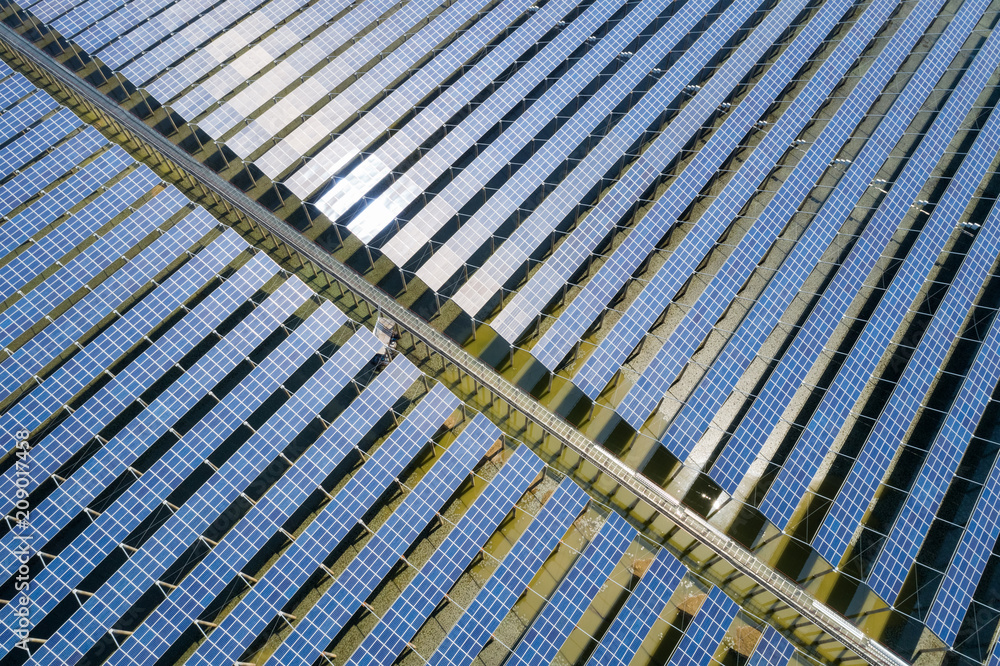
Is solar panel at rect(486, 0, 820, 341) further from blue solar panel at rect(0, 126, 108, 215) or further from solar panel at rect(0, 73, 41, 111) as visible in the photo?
solar panel at rect(0, 73, 41, 111)

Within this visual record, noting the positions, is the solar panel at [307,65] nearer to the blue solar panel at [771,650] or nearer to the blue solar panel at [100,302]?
the blue solar panel at [100,302]

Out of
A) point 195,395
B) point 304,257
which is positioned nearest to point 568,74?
point 304,257

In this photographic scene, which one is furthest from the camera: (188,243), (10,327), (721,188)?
(721,188)

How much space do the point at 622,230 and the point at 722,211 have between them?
8.52m

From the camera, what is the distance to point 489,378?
150 feet

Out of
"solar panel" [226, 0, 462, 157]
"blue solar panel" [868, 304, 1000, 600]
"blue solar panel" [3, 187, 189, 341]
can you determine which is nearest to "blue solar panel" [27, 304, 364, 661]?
"blue solar panel" [3, 187, 189, 341]

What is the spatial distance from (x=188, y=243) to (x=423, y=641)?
34.5 m

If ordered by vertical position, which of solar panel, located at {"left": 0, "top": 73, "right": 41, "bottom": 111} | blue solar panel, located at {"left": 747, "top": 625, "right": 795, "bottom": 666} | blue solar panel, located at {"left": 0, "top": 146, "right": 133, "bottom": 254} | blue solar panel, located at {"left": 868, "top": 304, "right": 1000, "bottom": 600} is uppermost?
solar panel, located at {"left": 0, "top": 73, "right": 41, "bottom": 111}

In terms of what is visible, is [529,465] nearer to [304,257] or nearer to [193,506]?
[193,506]

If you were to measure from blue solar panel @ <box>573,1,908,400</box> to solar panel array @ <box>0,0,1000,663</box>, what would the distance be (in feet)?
0.87

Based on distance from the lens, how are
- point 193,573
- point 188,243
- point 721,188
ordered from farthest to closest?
point 721,188 < point 188,243 < point 193,573

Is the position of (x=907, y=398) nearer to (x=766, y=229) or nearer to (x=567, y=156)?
(x=766, y=229)

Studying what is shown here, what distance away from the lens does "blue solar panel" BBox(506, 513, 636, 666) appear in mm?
37031

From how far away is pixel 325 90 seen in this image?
5466 cm
